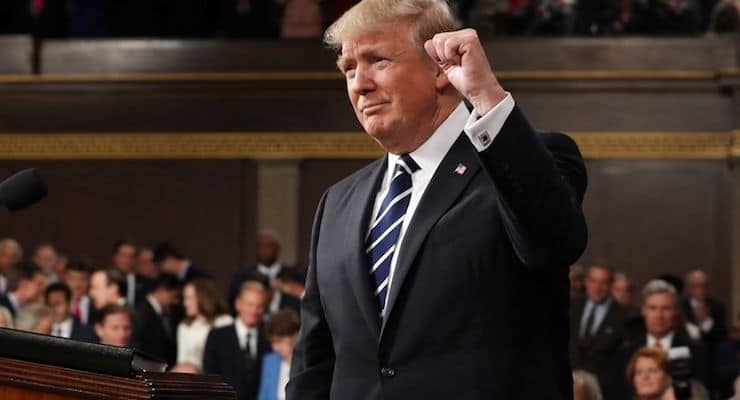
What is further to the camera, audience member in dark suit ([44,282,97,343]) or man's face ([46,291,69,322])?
man's face ([46,291,69,322])

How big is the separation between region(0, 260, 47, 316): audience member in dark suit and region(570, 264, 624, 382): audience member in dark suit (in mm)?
3720

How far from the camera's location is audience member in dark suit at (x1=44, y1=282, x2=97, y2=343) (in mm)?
9992

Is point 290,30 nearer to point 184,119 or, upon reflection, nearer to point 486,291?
point 184,119

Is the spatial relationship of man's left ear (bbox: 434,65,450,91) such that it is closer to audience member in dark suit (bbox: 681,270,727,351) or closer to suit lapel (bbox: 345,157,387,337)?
suit lapel (bbox: 345,157,387,337)

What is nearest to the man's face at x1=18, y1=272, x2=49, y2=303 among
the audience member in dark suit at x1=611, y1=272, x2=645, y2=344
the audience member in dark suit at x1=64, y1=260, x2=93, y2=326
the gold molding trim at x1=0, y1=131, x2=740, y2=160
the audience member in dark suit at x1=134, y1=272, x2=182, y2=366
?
the audience member in dark suit at x1=64, y1=260, x2=93, y2=326

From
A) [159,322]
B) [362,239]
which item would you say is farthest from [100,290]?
[362,239]

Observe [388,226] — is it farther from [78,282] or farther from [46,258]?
[46,258]

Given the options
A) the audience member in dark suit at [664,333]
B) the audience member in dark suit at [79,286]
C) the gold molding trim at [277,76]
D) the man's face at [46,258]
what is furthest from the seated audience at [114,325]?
the gold molding trim at [277,76]

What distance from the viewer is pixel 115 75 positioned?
589 inches

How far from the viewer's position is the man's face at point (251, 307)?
399 inches

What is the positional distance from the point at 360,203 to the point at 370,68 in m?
0.34

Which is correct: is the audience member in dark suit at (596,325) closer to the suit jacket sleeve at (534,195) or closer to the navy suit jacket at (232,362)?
the navy suit jacket at (232,362)

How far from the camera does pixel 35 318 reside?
9.96 metres

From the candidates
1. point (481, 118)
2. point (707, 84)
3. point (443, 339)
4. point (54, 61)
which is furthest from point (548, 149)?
point (54, 61)
